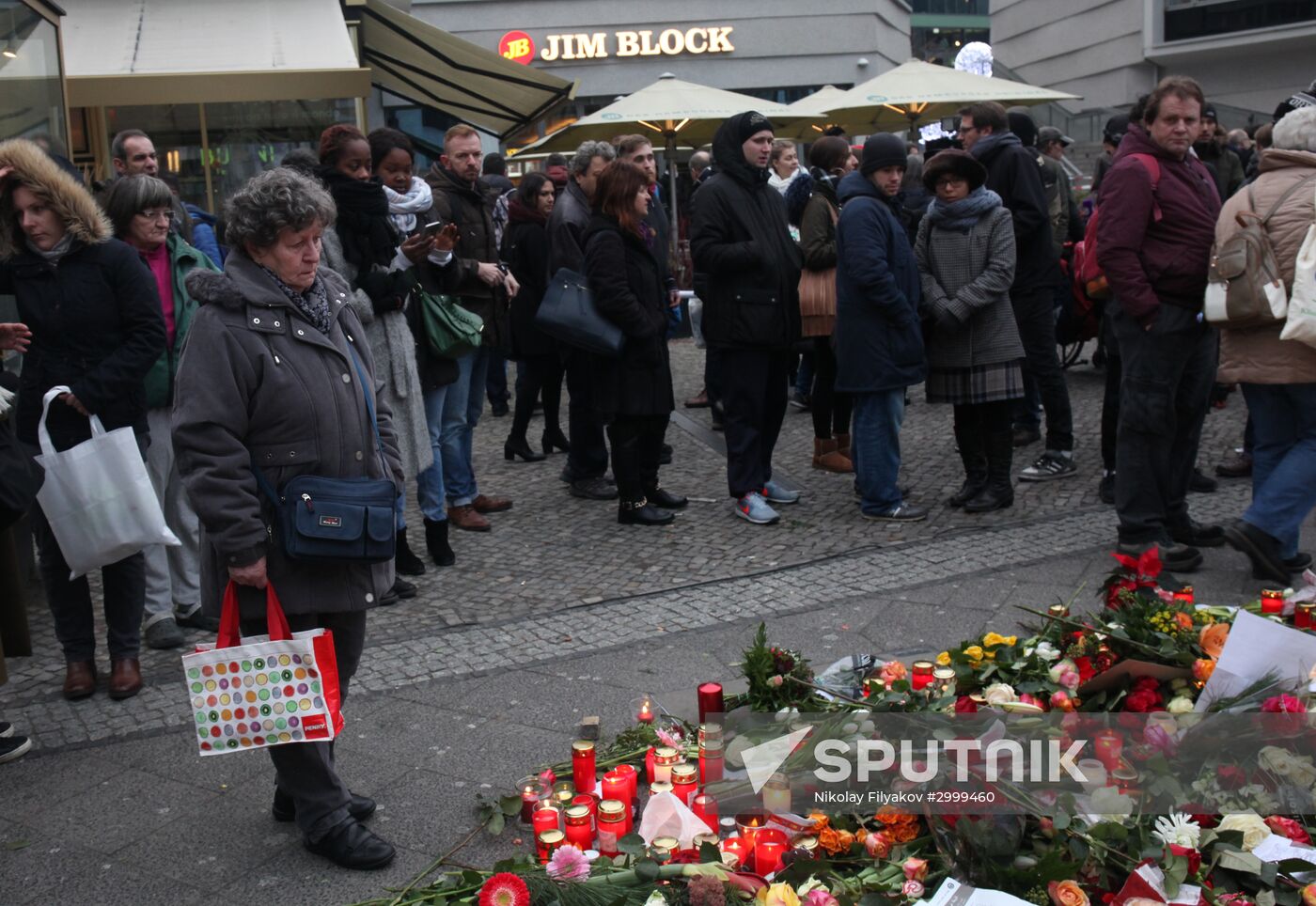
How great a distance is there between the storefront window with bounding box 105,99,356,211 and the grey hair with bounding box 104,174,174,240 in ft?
23.1

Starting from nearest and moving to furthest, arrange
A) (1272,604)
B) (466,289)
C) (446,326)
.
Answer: (1272,604)
(446,326)
(466,289)

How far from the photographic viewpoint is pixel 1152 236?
18.9ft

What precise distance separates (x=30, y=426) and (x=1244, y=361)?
478 cm

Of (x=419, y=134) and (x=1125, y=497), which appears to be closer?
(x=1125, y=497)

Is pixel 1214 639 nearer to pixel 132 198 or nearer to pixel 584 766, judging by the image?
pixel 584 766

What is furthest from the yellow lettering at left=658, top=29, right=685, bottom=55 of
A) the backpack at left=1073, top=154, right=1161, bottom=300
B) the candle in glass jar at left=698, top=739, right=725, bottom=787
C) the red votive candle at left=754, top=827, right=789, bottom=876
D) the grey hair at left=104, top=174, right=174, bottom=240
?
the red votive candle at left=754, top=827, right=789, bottom=876

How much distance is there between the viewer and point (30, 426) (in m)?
4.88

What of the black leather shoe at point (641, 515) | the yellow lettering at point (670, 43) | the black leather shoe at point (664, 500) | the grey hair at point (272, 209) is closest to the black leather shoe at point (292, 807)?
the grey hair at point (272, 209)

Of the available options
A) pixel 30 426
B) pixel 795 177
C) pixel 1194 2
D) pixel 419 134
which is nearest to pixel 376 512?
pixel 30 426

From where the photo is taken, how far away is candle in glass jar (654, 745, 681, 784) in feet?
12.3

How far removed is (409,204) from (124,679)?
2447 millimetres

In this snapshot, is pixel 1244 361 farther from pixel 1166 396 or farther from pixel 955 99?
pixel 955 99

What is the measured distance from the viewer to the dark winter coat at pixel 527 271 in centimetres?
851

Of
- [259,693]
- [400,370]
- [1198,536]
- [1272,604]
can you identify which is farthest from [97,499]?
[1198,536]
